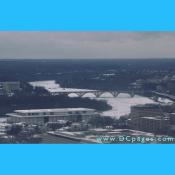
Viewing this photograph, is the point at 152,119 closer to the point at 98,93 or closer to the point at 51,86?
the point at 98,93

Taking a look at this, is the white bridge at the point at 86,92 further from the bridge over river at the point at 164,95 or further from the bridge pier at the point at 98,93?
the bridge over river at the point at 164,95

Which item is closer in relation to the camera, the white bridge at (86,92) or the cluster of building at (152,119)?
the cluster of building at (152,119)

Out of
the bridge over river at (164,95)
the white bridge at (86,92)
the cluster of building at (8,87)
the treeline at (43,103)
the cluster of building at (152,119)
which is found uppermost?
the cluster of building at (8,87)

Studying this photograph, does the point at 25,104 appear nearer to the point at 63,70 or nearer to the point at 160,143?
the point at 63,70

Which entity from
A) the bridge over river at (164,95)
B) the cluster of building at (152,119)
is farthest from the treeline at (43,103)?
the bridge over river at (164,95)

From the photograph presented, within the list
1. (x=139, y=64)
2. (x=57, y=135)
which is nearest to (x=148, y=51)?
(x=139, y=64)
